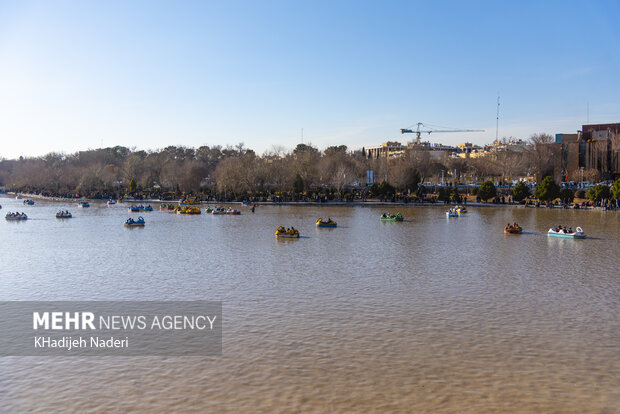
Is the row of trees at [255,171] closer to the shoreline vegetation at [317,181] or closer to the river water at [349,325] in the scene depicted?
the shoreline vegetation at [317,181]

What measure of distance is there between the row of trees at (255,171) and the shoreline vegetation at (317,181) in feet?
0.64

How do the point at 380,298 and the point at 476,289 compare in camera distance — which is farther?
the point at 476,289

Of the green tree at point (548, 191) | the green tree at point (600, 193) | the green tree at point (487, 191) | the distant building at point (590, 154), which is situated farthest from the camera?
the distant building at point (590, 154)

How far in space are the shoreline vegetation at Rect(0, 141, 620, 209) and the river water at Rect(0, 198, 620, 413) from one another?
136 feet

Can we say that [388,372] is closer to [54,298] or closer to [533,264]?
[54,298]

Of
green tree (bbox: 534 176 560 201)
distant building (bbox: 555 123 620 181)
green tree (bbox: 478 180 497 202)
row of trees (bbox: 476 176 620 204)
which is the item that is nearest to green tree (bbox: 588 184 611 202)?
row of trees (bbox: 476 176 620 204)

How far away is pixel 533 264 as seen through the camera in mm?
27078

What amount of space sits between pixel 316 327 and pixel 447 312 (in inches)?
180

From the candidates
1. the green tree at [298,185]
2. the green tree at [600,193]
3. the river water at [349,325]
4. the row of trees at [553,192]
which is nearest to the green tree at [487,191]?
the row of trees at [553,192]

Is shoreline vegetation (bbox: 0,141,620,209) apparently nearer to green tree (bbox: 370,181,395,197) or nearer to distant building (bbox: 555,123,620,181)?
green tree (bbox: 370,181,395,197)

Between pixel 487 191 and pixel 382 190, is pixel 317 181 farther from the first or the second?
pixel 487 191

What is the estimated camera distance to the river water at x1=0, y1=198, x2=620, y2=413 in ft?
36.1

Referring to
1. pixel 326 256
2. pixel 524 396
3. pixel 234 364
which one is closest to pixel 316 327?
pixel 234 364

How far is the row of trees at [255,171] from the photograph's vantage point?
91000mm
